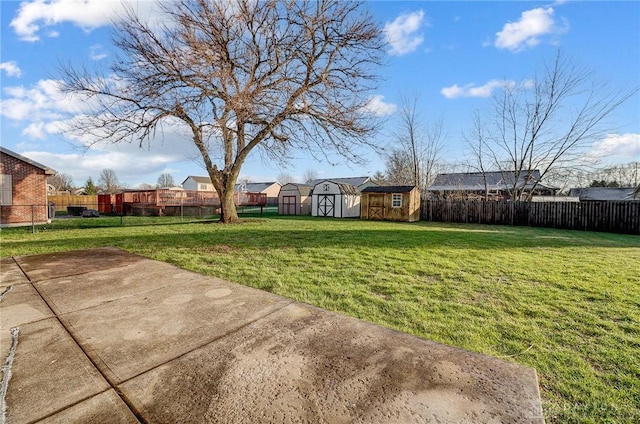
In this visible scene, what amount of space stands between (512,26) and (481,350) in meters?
9.61

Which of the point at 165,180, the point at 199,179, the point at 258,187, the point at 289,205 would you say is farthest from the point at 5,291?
the point at 165,180

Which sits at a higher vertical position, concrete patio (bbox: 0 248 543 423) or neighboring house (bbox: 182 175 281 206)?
neighboring house (bbox: 182 175 281 206)

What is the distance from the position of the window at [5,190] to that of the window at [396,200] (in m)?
18.5

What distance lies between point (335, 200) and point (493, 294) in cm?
1833

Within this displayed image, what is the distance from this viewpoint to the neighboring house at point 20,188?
39.3ft

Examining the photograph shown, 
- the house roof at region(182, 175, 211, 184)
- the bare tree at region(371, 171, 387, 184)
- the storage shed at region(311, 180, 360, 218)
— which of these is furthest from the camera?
the house roof at region(182, 175, 211, 184)

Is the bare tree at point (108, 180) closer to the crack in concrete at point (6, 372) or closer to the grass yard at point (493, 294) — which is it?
the grass yard at point (493, 294)

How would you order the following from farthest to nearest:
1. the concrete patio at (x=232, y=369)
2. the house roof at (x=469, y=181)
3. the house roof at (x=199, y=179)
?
the house roof at (x=199, y=179)
the house roof at (x=469, y=181)
the concrete patio at (x=232, y=369)

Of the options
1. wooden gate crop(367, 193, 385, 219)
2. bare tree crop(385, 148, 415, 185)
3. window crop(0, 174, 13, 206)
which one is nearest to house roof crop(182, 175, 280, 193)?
bare tree crop(385, 148, 415, 185)

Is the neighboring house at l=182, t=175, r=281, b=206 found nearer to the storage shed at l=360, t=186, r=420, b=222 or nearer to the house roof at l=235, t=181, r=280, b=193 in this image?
the house roof at l=235, t=181, r=280, b=193

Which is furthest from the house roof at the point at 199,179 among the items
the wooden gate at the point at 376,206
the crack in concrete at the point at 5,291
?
the crack in concrete at the point at 5,291

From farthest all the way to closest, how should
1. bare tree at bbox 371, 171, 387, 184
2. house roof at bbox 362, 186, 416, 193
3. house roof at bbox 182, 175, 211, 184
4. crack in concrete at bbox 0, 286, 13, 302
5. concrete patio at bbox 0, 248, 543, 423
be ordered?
house roof at bbox 182, 175, 211, 184, bare tree at bbox 371, 171, 387, 184, house roof at bbox 362, 186, 416, 193, crack in concrete at bbox 0, 286, 13, 302, concrete patio at bbox 0, 248, 543, 423

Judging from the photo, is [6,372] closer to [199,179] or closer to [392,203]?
[392,203]

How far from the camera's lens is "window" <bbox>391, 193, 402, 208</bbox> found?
17750 mm
